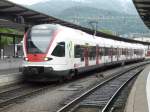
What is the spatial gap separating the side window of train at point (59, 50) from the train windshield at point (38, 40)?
53 centimetres

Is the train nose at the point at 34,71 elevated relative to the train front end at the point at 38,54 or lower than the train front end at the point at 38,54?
lower

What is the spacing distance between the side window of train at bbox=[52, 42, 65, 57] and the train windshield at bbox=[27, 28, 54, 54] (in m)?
0.53

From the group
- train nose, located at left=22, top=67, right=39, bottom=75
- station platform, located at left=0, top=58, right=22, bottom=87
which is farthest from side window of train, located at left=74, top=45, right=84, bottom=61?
train nose, located at left=22, top=67, right=39, bottom=75

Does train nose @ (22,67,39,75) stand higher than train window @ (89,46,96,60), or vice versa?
train window @ (89,46,96,60)

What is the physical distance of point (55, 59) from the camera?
72.0 ft

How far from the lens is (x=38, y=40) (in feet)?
72.4

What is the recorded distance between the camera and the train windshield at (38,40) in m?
21.8

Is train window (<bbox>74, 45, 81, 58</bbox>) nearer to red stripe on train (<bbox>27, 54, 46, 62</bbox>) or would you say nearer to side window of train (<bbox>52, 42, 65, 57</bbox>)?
side window of train (<bbox>52, 42, 65, 57</bbox>)

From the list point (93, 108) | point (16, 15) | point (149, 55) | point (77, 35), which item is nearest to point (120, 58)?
point (16, 15)

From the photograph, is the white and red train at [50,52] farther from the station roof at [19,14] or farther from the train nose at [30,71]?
the station roof at [19,14]

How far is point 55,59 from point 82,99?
531 centimetres

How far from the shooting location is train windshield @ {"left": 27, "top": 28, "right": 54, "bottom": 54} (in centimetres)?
2180

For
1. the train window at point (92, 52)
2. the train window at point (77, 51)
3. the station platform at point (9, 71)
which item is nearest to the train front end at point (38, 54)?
the station platform at point (9, 71)

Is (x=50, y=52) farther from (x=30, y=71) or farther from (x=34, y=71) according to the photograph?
(x=30, y=71)
